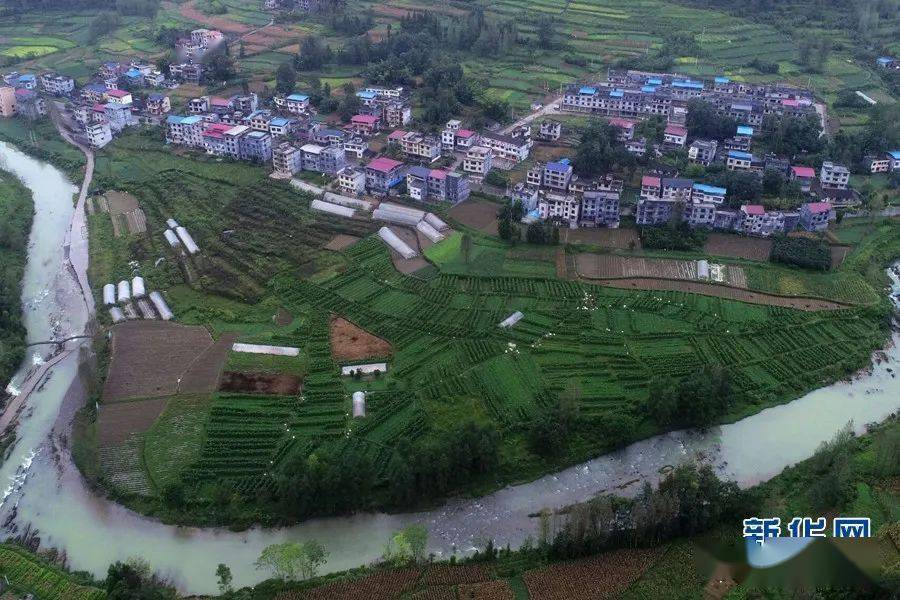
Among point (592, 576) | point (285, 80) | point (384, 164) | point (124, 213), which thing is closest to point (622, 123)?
point (384, 164)

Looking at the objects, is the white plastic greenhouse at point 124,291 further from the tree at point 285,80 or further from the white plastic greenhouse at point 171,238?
the tree at point 285,80

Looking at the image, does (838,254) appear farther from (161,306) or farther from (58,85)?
(58,85)

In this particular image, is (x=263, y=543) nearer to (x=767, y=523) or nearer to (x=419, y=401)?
(x=419, y=401)

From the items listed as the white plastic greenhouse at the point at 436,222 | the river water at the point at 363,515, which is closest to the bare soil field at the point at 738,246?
the river water at the point at 363,515

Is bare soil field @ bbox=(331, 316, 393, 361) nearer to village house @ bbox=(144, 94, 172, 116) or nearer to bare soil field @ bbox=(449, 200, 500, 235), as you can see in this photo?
bare soil field @ bbox=(449, 200, 500, 235)

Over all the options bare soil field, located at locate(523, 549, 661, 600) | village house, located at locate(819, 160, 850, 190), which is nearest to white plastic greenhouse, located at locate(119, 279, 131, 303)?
bare soil field, located at locate(523, 549, 661, 600)

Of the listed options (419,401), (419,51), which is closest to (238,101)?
(419,51)
